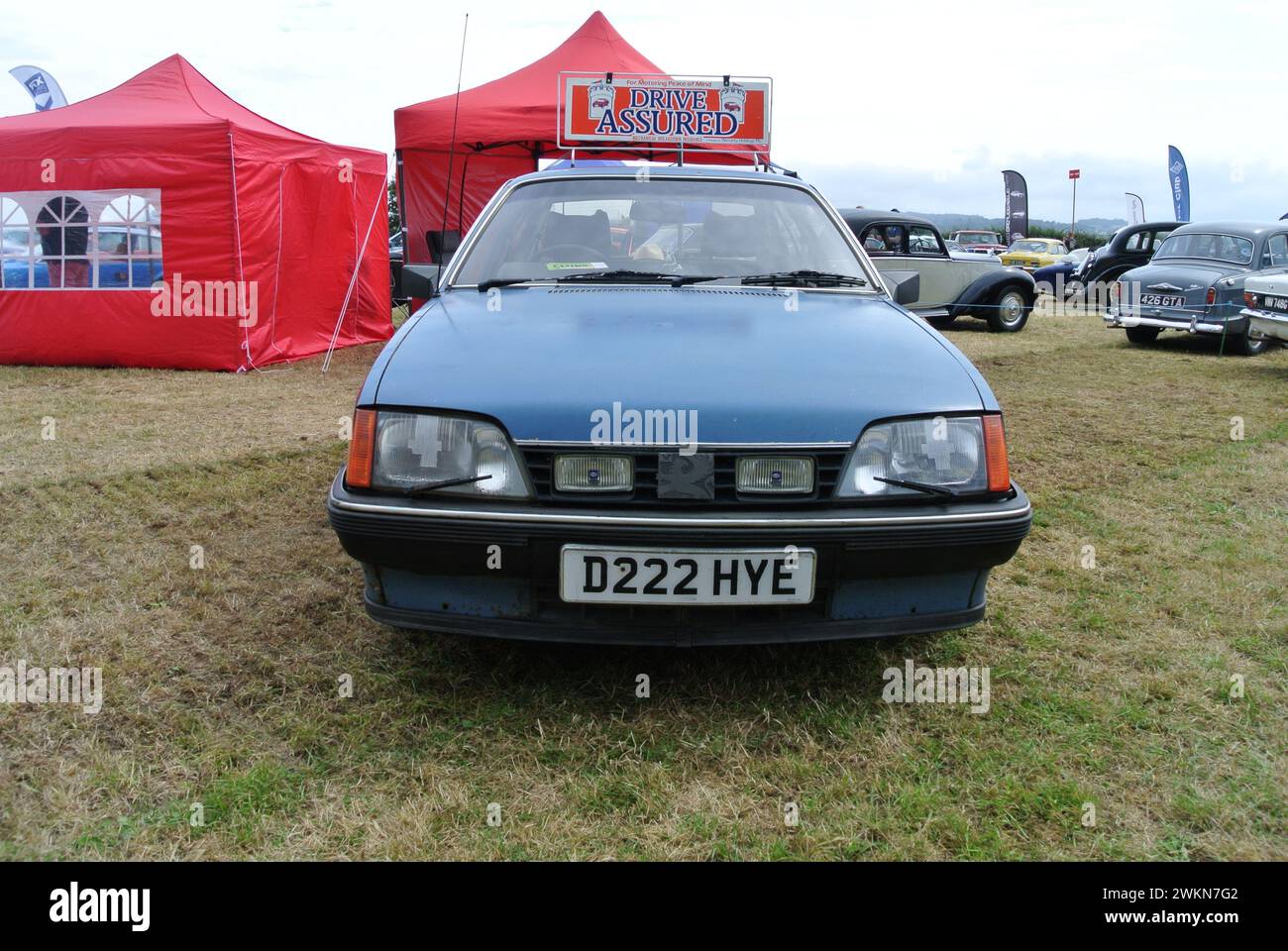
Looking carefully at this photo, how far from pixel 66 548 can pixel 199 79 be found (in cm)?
733

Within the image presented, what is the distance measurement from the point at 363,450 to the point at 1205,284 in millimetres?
10768

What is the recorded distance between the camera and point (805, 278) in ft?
9.69

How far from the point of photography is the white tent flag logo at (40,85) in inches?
651

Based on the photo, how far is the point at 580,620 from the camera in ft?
6.82

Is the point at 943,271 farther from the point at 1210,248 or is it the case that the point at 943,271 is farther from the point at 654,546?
the point at 654,546

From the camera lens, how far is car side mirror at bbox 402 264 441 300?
3.11 metres

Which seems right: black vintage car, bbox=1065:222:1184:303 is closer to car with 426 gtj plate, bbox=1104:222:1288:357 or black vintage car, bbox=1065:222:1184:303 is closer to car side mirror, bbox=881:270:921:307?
car with 426 gtj plate, bbox=1104:222:1288:357

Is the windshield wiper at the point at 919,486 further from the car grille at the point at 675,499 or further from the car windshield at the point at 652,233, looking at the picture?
the car windshield at the point at 652,233

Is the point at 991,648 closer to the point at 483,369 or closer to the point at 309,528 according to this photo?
the point at 483,369

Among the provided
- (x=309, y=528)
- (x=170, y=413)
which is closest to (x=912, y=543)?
(x=309, y=528)

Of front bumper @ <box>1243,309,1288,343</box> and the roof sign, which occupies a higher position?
the roof sign

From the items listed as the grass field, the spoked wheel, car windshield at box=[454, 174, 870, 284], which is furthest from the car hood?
the spoked wheel

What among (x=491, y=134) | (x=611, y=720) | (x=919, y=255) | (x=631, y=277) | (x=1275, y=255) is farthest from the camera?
(x=919, y=255)

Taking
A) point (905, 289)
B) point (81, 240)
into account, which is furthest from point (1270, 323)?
point (81, 240)
